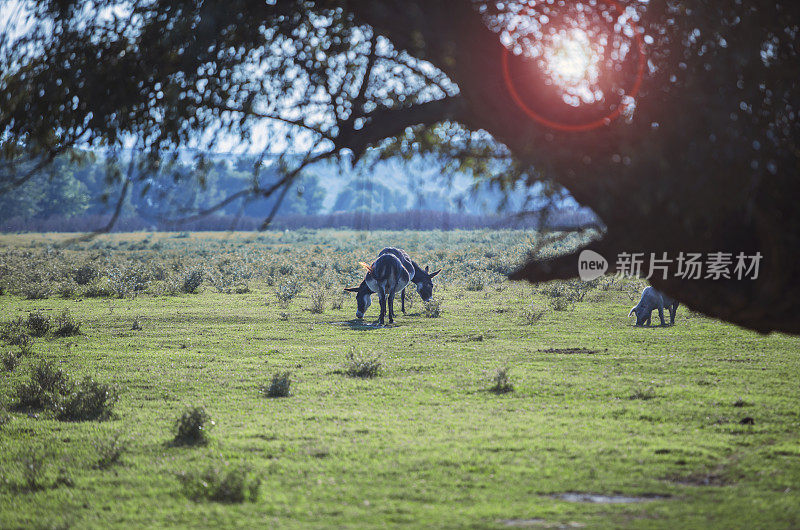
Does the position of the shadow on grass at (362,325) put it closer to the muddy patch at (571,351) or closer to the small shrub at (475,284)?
the muddy patch at (571,351)

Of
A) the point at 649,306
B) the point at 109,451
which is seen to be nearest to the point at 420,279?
the point at 649,306

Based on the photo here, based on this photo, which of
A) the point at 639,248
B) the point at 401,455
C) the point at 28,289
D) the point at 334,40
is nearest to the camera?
the point at 639,248

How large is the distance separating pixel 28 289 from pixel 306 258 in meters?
30.4

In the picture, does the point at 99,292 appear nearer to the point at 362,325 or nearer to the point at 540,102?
the point at 362,325

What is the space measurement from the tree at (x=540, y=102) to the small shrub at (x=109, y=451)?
445cm

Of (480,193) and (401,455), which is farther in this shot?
→ (401,455)

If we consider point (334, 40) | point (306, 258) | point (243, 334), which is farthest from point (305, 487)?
point (306, 258)

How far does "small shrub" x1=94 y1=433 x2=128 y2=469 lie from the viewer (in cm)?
964

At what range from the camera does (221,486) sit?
8.24 metres

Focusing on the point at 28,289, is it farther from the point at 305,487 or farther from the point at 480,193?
the point at 480,193

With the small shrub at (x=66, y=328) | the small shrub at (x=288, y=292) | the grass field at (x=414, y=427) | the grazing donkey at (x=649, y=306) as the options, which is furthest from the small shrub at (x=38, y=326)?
the grazing donkey at (x=649, y=306)

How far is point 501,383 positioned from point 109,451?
6.89 m

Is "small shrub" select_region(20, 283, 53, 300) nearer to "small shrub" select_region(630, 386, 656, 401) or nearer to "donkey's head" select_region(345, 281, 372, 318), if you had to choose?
"donkey's head" select_region(345, 281, 372, 318)

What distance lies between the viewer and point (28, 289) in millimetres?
33344
